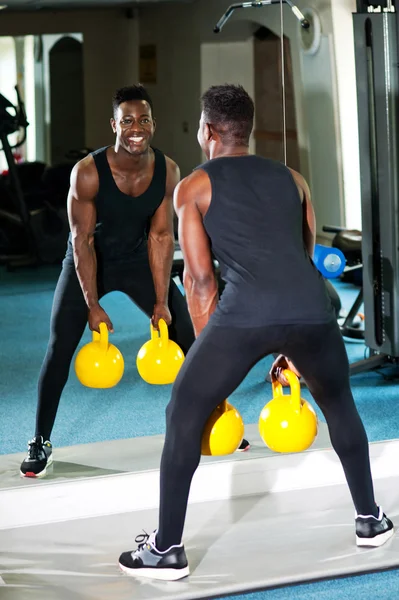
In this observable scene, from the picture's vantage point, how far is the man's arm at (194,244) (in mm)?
2375

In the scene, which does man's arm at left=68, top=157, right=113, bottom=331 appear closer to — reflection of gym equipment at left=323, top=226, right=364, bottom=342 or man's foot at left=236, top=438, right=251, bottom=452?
man's foot at left=236, top=438, right=251, bottom=452

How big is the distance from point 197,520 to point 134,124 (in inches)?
49.4

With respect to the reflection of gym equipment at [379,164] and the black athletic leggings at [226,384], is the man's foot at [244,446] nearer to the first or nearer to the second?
the black athletic leggings at [226,384]

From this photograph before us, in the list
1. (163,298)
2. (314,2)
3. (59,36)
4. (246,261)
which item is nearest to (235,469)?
(163,298)

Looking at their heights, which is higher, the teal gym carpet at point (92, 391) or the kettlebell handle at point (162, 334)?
the kettlebell handle at point (162, 334)

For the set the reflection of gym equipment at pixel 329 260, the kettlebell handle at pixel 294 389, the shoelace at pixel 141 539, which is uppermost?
the reflection of gym equipment at pixel 329 260

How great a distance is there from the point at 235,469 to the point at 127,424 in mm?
828

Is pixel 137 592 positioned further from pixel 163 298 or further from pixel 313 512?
pixel 163 298

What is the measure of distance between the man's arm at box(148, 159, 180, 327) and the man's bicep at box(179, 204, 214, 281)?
2.54 feet

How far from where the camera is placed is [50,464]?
3262mm

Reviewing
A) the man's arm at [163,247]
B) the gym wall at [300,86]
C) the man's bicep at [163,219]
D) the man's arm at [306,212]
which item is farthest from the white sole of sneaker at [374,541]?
the gym wall at [300,86]

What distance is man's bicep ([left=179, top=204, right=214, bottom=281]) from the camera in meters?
2.38

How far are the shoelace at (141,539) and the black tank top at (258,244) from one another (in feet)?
2.28

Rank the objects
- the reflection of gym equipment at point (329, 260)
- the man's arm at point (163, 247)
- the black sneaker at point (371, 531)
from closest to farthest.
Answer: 1. the black sneaker at point (371, 531)
2. the man's arm at point (163, 247)
3. the reflection of gym equipment at point (329, 260)
